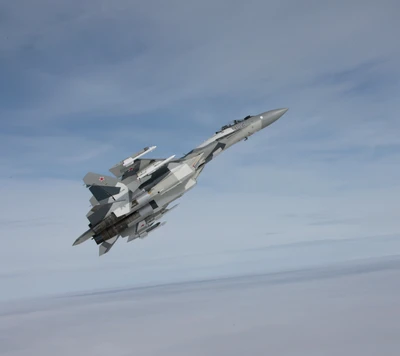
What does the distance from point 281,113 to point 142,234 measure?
21458 millimetres

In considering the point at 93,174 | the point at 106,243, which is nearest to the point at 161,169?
the point at 93,174

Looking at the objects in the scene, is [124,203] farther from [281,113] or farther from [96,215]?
[281,113]

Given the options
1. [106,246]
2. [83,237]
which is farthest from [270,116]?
[83,237]

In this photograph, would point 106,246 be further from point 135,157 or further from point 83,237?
point 135,157

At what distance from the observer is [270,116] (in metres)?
46.6

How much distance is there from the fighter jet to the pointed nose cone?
32.1 ft

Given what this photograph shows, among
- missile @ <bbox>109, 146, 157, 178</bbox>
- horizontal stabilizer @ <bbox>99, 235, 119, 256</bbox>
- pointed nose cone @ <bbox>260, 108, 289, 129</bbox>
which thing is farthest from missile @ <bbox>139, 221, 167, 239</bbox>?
pointed nose cone @ <bbox>260, 108, 289, 129</bbox>

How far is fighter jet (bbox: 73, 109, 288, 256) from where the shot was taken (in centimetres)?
3809

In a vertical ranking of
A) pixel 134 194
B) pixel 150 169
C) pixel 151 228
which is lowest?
pixel 151 228

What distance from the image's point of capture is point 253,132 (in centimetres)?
4641

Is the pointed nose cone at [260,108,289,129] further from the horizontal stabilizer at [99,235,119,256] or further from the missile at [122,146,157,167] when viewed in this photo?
the horizontal stabilizer at [99,235,119,256]

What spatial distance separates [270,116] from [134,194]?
18.8 metres

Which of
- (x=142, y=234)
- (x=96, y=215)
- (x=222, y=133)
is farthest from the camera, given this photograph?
(x=222, y=133)

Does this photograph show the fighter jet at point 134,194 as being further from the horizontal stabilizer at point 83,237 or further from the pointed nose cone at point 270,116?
the pointed nose cone at point 270,116
